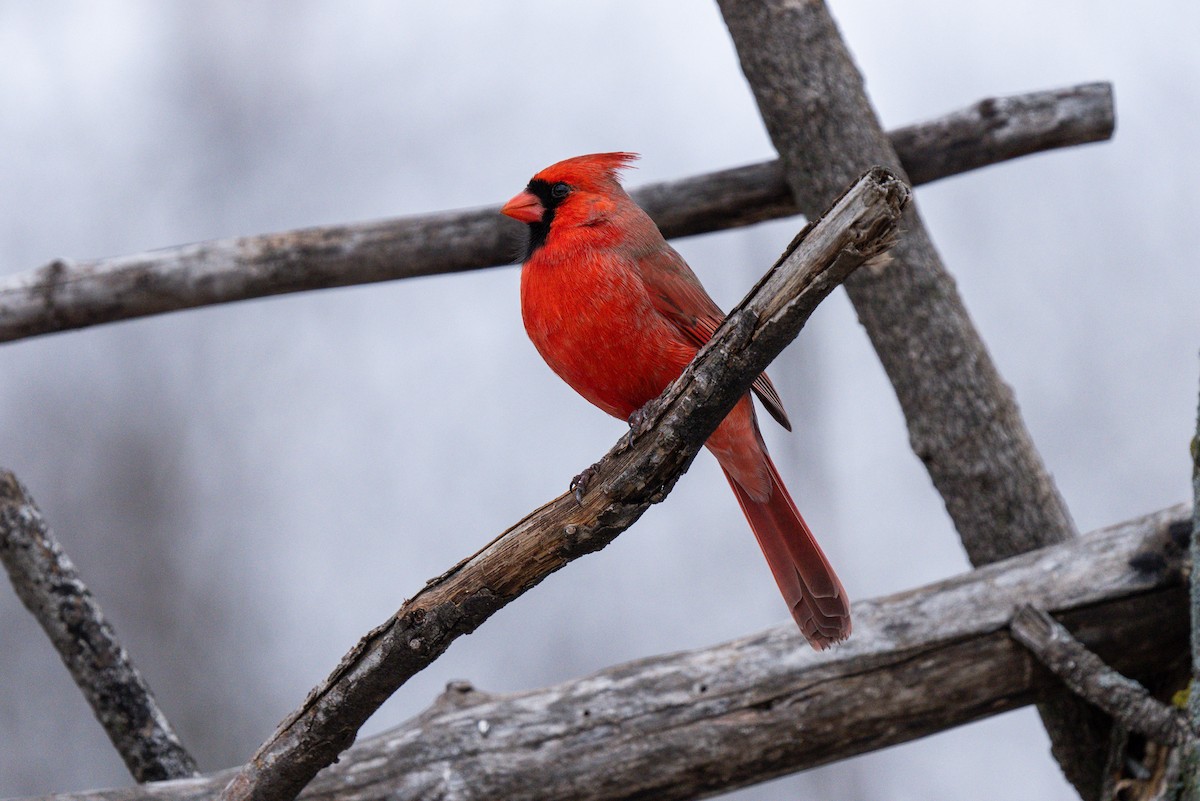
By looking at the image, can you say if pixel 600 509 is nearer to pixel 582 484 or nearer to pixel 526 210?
pixel 582 484

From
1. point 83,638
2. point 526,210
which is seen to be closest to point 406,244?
point 526,210

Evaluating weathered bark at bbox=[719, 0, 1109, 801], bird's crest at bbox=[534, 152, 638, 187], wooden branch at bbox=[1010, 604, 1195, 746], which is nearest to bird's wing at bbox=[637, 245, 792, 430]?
bird's crest at bbox=[534, 152, 638, 187]

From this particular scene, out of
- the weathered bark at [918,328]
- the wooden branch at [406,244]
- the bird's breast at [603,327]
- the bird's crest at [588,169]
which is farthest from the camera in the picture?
the wooden branch at [406,244]

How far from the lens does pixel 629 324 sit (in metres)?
1.77

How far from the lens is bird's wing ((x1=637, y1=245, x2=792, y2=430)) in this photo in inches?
71.5

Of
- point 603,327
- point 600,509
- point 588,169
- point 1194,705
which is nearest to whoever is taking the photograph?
point 600,509

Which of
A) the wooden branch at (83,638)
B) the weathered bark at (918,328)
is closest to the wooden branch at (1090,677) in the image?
the weathered bark at (918,328)

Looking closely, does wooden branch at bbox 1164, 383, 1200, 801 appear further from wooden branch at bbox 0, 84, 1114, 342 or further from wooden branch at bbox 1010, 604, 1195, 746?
wooden branch at bbox 0, 84, 1114, 342

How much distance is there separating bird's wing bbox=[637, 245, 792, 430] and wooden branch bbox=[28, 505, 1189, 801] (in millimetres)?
690

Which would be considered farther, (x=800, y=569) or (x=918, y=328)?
(x=918, y=328)

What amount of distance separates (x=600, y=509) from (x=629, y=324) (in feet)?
1.19

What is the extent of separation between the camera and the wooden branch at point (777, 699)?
2232 mm

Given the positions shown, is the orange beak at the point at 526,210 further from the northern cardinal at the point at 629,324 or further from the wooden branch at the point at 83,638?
the wooden branch at the point at 83,638

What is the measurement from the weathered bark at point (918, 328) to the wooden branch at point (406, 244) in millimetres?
147
